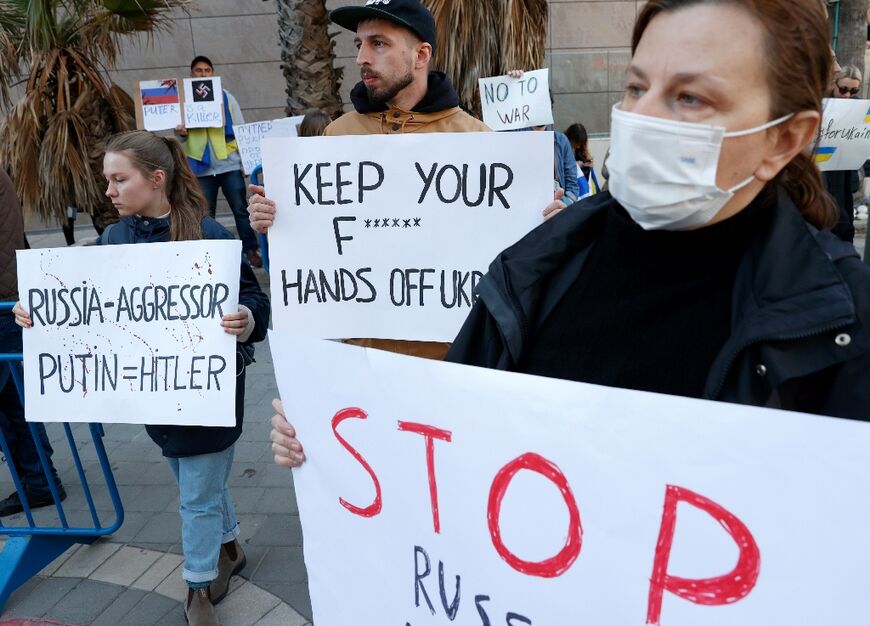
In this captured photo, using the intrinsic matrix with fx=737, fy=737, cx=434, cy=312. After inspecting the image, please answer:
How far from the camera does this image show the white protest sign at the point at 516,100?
6.17 m

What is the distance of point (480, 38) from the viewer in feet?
A: 21.5

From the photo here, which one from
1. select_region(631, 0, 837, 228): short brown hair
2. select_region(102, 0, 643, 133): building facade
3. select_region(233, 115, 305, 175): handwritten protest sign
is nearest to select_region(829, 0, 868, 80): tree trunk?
select_region(102, 0, 643, 133): building facade

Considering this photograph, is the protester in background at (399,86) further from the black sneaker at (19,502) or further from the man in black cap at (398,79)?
the black sneaker at (19,502)

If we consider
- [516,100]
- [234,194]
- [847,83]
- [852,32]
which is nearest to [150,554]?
[516,100]

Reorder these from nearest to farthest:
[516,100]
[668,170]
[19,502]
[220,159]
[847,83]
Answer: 1. [668,170]
2. [19,502]
3. [847,83]
4. [516,100]
5. [220,159]

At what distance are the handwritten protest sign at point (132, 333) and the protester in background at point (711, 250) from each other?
153 centimetres

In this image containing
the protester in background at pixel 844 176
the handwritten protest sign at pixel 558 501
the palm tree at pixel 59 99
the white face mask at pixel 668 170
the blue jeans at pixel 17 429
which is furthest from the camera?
the palm tree at pixel 59 99

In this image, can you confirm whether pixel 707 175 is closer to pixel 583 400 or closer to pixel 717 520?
pixel 583 400

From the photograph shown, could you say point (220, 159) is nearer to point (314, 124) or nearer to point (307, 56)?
point (307, 56)

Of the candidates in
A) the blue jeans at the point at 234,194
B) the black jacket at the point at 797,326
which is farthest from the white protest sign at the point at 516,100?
the black jacket at the point at 797,326

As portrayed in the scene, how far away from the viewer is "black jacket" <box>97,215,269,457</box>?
2754 mm

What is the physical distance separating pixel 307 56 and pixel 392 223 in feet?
17.4

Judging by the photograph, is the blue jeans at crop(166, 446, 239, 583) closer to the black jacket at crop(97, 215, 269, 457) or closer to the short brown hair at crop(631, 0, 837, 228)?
the black jacket at crop(97, 215, 269, 457)

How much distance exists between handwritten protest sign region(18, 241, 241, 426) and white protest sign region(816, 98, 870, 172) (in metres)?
4.27
